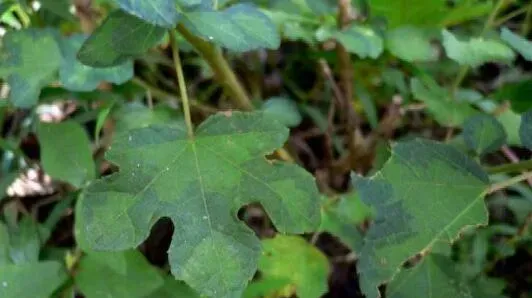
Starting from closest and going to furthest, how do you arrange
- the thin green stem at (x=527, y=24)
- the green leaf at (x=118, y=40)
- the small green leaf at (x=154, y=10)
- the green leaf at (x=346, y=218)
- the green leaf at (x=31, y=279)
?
the small green leaf at (x=154, y=10) < the green leaf at (x=118, y=40) < the green leaf at (x=31, y=279) < the green leaf at (x=346, y=218) < the thin green stem at (x=527, y=24)

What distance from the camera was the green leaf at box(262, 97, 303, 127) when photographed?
1.01 m

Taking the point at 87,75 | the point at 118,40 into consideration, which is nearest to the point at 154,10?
the point at 118,40

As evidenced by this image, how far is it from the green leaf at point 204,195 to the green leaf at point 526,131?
22 cm

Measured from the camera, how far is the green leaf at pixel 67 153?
0.93 metres

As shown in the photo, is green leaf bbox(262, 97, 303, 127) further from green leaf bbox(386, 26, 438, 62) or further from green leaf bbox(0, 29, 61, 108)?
green leaf bbox(0, 29, 61, 108)

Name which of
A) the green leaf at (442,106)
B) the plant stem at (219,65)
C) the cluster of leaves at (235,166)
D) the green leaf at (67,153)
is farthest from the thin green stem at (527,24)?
the green leaf at (67,153)

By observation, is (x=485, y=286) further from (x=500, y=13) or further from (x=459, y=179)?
(x=500, y=13)

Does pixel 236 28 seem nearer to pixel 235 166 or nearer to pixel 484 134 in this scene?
pixel 235 166

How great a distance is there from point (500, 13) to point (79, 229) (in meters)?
0.86

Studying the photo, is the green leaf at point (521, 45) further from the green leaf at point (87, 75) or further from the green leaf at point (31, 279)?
the green leaf at point (31, 279)

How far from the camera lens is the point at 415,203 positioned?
767mm

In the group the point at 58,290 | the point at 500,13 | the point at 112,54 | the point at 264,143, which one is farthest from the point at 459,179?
the point at 500,13

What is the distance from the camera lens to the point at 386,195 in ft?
2.52

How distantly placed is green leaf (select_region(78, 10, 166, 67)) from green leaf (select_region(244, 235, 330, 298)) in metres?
0.30
